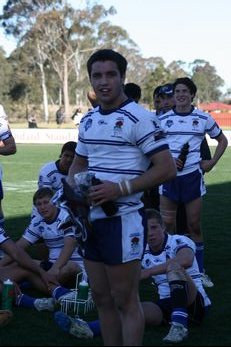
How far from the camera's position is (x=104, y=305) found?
386cm

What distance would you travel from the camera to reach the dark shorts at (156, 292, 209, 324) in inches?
206

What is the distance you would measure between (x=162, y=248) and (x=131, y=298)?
1765mm

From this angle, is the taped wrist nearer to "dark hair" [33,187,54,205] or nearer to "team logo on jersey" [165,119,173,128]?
"dark hair" [33,187,54,205]

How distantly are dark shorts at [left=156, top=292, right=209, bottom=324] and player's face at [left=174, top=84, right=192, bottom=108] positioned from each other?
7.07 feet

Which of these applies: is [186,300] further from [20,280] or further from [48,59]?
[48,59]

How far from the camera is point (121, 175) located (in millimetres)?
3676

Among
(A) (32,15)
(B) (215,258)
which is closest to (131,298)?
(B) (215,258)

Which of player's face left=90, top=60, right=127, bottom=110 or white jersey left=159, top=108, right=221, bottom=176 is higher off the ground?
player's face left=90, top=60, right=127, bottom=110

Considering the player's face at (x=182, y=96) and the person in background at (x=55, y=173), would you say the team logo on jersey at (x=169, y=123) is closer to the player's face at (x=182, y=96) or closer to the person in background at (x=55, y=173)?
the player's face at (x=182, y=96)

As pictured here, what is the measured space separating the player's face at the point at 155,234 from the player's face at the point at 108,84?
1.70 metres

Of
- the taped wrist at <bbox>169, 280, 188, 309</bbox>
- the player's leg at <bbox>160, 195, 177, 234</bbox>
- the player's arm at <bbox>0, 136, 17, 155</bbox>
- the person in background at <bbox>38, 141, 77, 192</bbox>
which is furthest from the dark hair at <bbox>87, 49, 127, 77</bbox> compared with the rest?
the player's leg at <bbox>160, 195, 177, 234</bbox>

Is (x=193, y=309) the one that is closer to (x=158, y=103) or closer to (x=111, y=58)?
(x=111, y=58)

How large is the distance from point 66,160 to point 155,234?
1.82m

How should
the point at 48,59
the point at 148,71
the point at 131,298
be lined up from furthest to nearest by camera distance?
the point at 148,71, the point at 48,59, the point at 131,298
